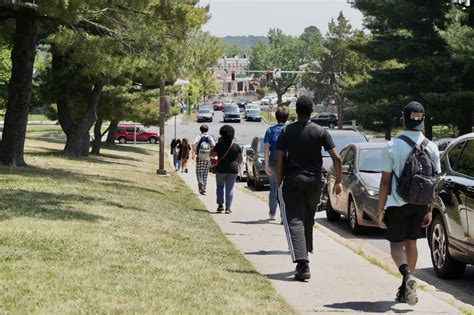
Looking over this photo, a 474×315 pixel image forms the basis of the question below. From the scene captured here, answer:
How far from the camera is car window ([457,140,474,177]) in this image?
8.77 metres

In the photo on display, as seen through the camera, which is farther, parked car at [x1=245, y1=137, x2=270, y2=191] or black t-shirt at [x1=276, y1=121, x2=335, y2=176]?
parked car at [x1=245, y1=137, x2=270, y2=191]

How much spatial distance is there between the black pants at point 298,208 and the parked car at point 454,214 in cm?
155

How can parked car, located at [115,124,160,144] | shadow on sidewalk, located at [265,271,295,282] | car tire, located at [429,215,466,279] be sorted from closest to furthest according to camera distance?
shadow on sidewalk, located at [265,271,295,282] < car tire, located at [429,215,466,279] < parked car, located at [115,124,160,144]

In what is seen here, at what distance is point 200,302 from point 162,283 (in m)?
0.73

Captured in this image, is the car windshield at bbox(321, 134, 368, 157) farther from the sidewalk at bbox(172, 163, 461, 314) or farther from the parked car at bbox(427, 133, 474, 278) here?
the parked car at bbox(427, 133, 474, 278)

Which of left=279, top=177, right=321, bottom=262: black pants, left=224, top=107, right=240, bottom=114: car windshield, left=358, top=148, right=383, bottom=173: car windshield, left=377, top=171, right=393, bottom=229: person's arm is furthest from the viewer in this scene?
left=224, top=107, right=240, bottom=114: car windshield

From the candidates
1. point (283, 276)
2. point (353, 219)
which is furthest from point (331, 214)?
point (283, 276)

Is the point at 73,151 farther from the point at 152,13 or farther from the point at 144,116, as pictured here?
the point at 152,13

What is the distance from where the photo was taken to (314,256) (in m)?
10.1

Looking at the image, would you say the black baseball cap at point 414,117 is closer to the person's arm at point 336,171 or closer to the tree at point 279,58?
the person's arm at point 336,171

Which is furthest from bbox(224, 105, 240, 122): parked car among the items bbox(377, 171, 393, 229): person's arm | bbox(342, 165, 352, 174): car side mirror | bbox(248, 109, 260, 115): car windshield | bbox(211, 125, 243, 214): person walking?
bbox(377, 171, 393, 229): person's arm

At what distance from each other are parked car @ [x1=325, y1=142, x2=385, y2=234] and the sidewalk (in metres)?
0.77

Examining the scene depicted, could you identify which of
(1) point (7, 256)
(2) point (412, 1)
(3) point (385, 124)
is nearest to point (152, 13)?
(1) point (7, 256)

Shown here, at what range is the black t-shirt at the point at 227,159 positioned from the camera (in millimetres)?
14766
